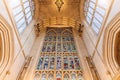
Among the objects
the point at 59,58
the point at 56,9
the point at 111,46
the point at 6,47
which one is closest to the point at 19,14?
the point at 6,47

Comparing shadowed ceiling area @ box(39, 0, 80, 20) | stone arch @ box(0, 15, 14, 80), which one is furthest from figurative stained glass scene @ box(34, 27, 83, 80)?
stone arch @ box(0, 15, 14, 80)

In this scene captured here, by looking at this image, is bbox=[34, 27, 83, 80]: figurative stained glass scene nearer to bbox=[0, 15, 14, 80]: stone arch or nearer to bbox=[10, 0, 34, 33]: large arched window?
bbox=[0, 15, 14, 80]: stone arch

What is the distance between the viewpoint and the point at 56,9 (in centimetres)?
1175

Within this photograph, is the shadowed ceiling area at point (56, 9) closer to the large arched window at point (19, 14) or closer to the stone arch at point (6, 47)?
the large arched window at point (19, 14)

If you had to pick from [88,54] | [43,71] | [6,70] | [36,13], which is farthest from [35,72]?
[36,13]

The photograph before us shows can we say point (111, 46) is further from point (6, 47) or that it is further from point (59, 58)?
point (6, 47)

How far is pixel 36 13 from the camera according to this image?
11.2 metres

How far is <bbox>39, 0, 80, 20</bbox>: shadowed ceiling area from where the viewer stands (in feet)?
38.2

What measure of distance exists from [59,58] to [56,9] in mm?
4727

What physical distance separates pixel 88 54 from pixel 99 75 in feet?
6.47

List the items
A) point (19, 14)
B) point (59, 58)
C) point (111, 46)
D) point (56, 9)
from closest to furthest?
point (111, 46) < point (19, 14) < point (59, 58) < point (56, 9)

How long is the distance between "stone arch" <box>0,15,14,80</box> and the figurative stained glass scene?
147 cm

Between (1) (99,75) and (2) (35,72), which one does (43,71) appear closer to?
(2) (35,72)

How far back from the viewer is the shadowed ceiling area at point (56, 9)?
38.2 feet
